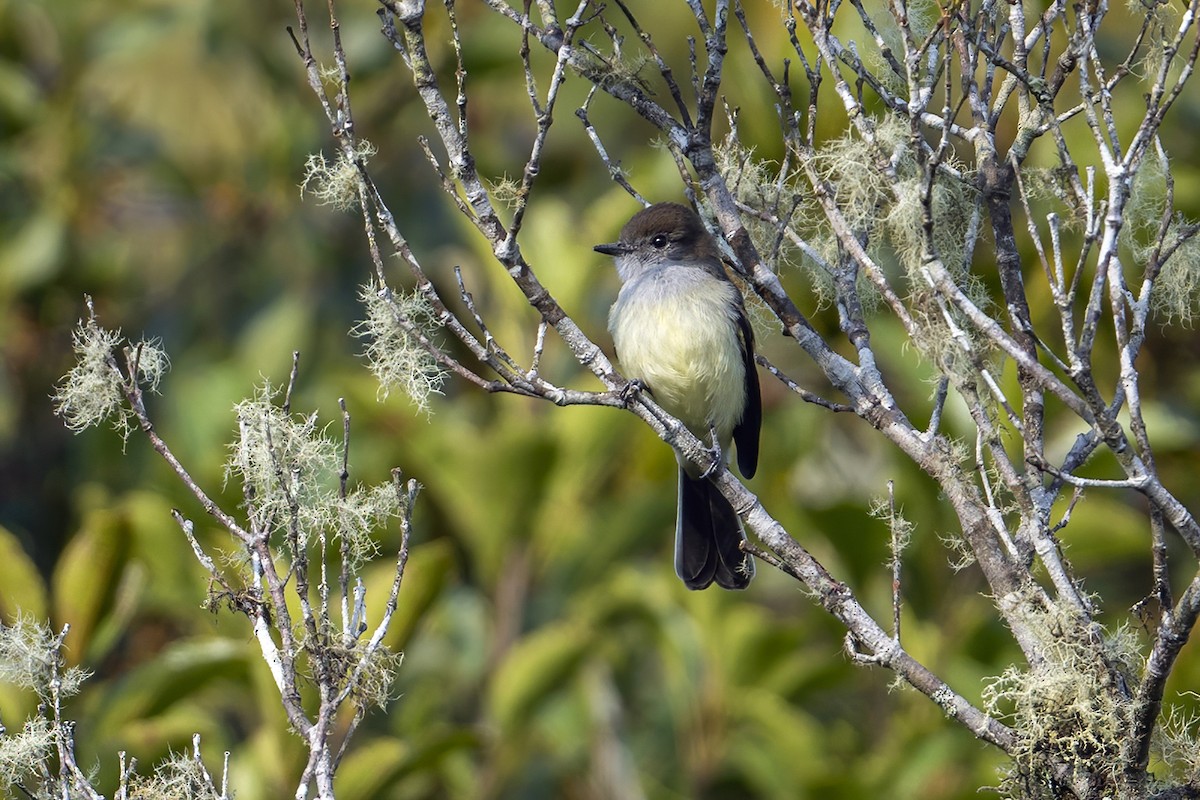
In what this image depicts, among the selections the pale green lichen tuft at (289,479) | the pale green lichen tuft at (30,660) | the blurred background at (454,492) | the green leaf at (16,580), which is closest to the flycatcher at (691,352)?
the blurred background at (454,492)

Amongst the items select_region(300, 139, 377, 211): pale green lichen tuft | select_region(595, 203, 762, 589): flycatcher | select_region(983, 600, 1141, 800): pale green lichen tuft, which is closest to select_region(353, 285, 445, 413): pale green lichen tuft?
select_region(300, 139, 377, 211): pale green lichen tuft

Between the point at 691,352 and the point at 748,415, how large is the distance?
49cm

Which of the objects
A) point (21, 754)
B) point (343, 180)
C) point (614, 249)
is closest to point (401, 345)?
point (343, 180)

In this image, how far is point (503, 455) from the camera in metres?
4.46

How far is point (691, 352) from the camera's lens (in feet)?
12.7

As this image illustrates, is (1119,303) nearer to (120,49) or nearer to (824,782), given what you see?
(824,782)

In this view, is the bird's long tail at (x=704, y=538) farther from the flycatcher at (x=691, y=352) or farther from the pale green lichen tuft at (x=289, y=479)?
the pale green lichen tuft at (x=289, y=479)

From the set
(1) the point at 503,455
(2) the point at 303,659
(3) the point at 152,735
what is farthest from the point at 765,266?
(3) the point at 152,735

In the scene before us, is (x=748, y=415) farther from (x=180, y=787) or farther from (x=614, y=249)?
(x=180, y=787)

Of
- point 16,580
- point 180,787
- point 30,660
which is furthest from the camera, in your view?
point 16,580

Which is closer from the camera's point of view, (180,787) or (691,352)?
(180,787)

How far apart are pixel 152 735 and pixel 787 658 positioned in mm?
2108

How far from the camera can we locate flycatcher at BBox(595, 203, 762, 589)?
390 centimetres

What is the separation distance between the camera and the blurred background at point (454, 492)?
405 cm
